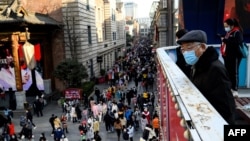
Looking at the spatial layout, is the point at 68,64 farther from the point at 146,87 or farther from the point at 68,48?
the point at 146,87

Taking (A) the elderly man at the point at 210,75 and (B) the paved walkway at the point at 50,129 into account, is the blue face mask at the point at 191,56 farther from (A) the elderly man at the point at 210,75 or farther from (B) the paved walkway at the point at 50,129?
(B) the paved walkway at the point at 50,129

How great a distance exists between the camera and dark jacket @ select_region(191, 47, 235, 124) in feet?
8.16

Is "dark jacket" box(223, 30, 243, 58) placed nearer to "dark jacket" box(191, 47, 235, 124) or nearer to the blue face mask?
the blue face mask

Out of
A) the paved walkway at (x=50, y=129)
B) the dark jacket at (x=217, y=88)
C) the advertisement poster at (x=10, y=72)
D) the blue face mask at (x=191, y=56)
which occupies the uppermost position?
the blue face mask at (x=191, y=56)

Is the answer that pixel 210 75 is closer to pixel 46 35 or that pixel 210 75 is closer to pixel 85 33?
pixel 46 35

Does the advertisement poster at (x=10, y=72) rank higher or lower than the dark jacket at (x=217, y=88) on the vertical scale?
lower

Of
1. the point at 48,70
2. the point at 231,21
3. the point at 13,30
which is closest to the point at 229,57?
the point at 231,21

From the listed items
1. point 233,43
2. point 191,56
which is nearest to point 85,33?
point 233,43

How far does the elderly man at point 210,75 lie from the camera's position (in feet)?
8.18

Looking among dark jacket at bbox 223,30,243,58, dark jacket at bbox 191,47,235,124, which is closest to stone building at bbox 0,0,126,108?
dark jacket at bbox 223,30,243,58

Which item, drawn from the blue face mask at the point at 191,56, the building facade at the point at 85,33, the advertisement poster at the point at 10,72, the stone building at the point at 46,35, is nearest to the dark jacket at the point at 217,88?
the blue face mask at the point at 191,56

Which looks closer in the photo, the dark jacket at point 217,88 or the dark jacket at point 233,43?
the dark jacket at point 217,88

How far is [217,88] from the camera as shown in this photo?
252cm

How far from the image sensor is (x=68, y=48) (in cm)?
3033
